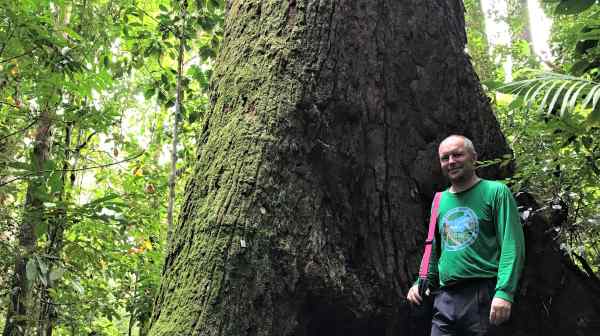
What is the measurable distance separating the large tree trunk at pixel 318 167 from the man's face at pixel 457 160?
2.17ft

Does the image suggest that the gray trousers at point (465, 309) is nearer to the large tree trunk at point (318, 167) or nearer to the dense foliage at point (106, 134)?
the large tree trunk at point (318, 167)

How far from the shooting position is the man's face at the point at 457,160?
123 inches

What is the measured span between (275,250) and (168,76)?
466 cm

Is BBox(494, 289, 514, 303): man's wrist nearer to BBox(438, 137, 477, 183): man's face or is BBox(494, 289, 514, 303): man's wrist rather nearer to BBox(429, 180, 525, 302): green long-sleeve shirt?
BBox(429, 180, 525, 302): green long-sleeve shirt

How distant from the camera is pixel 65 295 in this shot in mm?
5598

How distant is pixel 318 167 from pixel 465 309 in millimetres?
1269

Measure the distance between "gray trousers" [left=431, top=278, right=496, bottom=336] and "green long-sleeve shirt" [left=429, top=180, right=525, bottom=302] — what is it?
6 cm

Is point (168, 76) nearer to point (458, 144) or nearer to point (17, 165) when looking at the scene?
point (17, 165)

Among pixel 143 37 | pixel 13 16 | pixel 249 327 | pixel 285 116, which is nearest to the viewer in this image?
pixel 249 327

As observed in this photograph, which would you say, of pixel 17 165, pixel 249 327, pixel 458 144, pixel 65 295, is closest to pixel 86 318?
pixel 65 295

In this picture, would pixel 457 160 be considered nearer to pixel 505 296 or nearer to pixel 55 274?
pixel 505 296

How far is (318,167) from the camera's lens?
3484 mm

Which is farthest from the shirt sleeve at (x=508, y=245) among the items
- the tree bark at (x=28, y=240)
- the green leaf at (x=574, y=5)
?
the tree bark at (x=28, y=240)

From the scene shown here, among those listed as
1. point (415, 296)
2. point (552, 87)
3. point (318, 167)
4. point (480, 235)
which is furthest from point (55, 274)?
point (552, 87)
